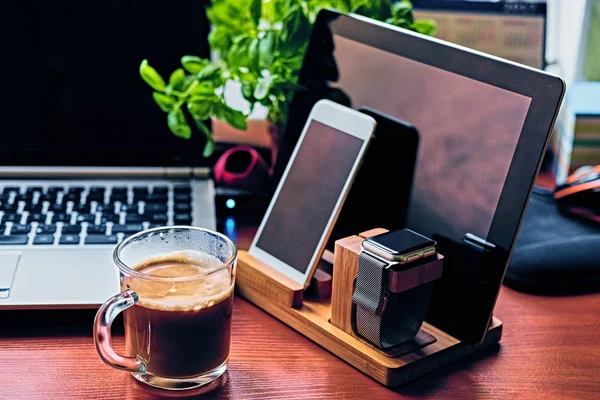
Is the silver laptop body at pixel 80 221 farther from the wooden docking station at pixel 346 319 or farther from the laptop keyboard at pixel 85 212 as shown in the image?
the wooden docking station at pixel 346 319

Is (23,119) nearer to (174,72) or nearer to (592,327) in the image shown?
(174,72)

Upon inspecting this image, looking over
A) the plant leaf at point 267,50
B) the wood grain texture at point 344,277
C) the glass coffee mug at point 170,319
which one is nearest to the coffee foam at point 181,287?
the glass coffee mug at point 170,319

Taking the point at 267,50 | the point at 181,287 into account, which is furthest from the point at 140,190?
the point at 181,287

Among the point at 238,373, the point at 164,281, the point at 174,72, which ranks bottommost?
the point at 238,373

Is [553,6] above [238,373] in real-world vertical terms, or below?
above

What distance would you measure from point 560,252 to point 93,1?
25.0 inches

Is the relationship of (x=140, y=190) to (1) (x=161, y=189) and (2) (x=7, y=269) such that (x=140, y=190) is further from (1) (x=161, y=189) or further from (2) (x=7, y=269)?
(2) (x=7, y=269)

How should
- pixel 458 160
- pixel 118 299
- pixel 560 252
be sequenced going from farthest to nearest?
pixel 560 252
pixel 458 160
pixel 118 299

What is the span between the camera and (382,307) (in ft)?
2.18

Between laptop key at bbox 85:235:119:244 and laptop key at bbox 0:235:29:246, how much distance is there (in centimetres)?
7

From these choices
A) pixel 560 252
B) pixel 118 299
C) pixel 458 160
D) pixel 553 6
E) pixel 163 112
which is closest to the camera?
pixel 118 299

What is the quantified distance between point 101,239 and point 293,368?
277 millimetres

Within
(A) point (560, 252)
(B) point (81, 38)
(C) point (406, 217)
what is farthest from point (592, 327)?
(B) point (81, 38)

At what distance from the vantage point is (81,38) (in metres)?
0.96
